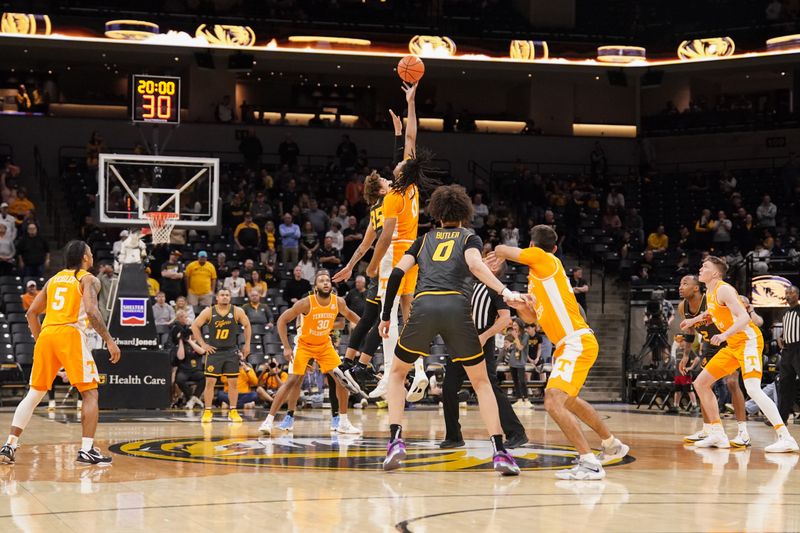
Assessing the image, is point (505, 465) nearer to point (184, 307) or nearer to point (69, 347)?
point (69, 347)

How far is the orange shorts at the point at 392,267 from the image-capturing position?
10.4m

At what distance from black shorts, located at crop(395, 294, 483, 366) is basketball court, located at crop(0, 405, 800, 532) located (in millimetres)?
974

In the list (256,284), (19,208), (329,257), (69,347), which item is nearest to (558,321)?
(69,347)

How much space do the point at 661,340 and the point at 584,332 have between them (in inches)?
472

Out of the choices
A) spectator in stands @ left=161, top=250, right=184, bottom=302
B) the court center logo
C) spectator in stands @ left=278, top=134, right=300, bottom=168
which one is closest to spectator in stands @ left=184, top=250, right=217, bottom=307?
spectator in stands @ left=161, top=250, right=184, bottom=302

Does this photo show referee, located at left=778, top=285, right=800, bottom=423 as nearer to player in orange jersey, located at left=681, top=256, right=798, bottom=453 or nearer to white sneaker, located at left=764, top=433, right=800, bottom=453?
player in orange jersey, located at left=681, top=256, right=798, bottom=453

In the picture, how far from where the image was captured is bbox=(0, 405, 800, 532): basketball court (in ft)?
22.1

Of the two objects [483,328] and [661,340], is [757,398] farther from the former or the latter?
[661,340]

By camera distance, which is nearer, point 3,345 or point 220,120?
point 3,345

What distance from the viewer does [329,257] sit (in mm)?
22656

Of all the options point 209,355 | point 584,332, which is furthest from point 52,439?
point 584,332

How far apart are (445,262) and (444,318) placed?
0.46 m

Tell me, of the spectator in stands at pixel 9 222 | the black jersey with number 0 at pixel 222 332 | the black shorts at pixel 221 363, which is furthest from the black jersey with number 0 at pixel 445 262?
the spectator in stands at pixel 9 222

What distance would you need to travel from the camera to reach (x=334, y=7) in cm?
2952
